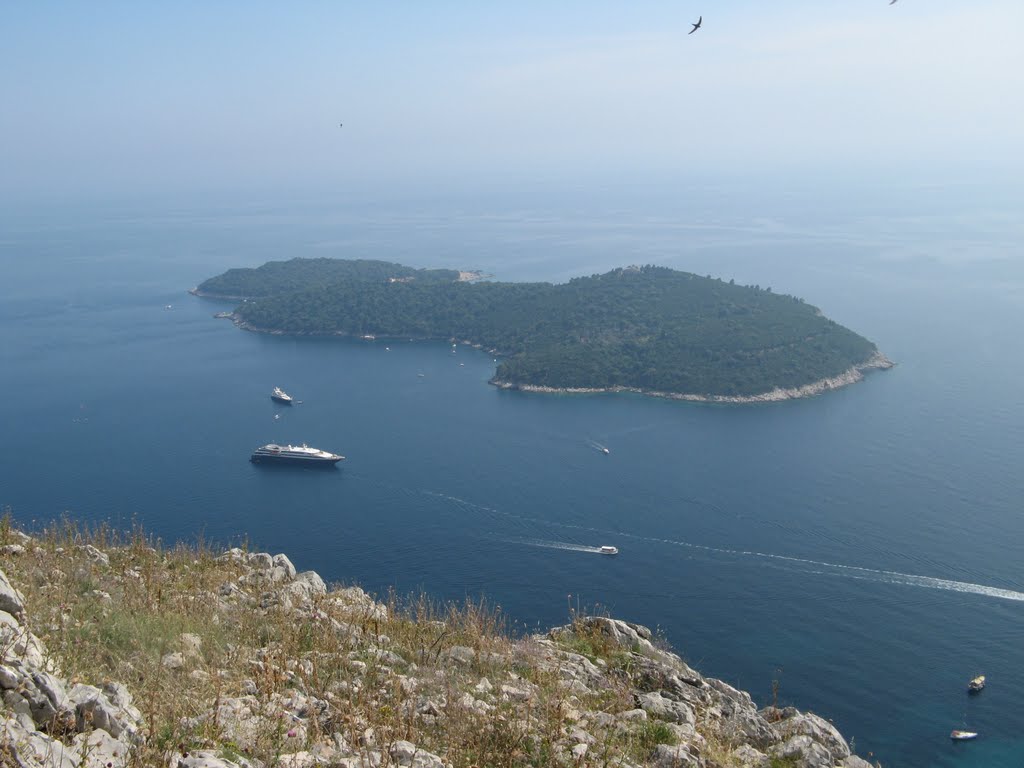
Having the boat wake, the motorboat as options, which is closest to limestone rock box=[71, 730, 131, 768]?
the boat wake

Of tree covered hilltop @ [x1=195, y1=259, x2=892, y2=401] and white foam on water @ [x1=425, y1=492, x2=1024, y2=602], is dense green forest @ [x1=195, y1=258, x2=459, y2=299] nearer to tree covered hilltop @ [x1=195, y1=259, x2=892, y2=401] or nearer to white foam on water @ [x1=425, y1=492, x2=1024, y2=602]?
tree covered hilltop @ [x1=195, y1=259, x2=892, y2=401]

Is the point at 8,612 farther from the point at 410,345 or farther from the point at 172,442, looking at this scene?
the point at 410,345

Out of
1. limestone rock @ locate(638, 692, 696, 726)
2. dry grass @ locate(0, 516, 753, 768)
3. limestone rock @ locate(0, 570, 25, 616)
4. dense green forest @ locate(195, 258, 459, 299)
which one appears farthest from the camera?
dense green forest @ locate(195, 258, 459, 299)

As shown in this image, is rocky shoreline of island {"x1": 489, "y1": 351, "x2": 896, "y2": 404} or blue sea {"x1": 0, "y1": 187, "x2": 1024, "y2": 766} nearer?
blue sea {"x1": 0, "y1": 187, "x2": 1024, "y2": 766}

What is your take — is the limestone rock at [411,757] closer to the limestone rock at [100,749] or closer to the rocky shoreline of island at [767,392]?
the limestone rock at [100,749]

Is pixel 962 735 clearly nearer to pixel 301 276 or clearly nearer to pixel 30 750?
pixel 30 750

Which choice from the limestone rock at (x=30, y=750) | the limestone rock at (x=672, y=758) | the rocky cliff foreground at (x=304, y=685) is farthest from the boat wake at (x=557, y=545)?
the limestone rock at (x=30, y=750)
